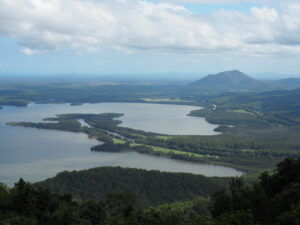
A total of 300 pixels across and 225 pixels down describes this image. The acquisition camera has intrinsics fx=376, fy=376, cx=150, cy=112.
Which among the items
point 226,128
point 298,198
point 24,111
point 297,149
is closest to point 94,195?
point 298,198

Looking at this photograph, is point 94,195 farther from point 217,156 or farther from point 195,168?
point 217,156

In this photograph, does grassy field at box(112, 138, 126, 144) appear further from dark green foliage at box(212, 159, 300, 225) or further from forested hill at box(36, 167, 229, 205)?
dark green foliage at box(212, 159, 300, 225)

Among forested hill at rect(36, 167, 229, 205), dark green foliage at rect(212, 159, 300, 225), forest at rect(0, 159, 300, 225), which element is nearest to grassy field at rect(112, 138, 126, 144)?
forested hill at rect(36, 167, 229, 205)

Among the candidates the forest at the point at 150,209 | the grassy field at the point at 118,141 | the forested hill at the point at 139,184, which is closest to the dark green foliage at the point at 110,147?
the grassy field at the point at 118,141

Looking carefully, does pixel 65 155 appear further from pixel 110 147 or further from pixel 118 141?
pixel 118 141

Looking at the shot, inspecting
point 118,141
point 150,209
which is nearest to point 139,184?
point 150,209

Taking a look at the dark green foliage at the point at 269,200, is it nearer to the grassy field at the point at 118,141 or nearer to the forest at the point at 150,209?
the forest at the point at 150,209

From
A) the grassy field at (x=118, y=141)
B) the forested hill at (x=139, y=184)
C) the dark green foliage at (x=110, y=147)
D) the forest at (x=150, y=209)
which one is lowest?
the forested hill at (x=139, y=184)

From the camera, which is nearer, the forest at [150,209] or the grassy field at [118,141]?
the forest at [150,209]
